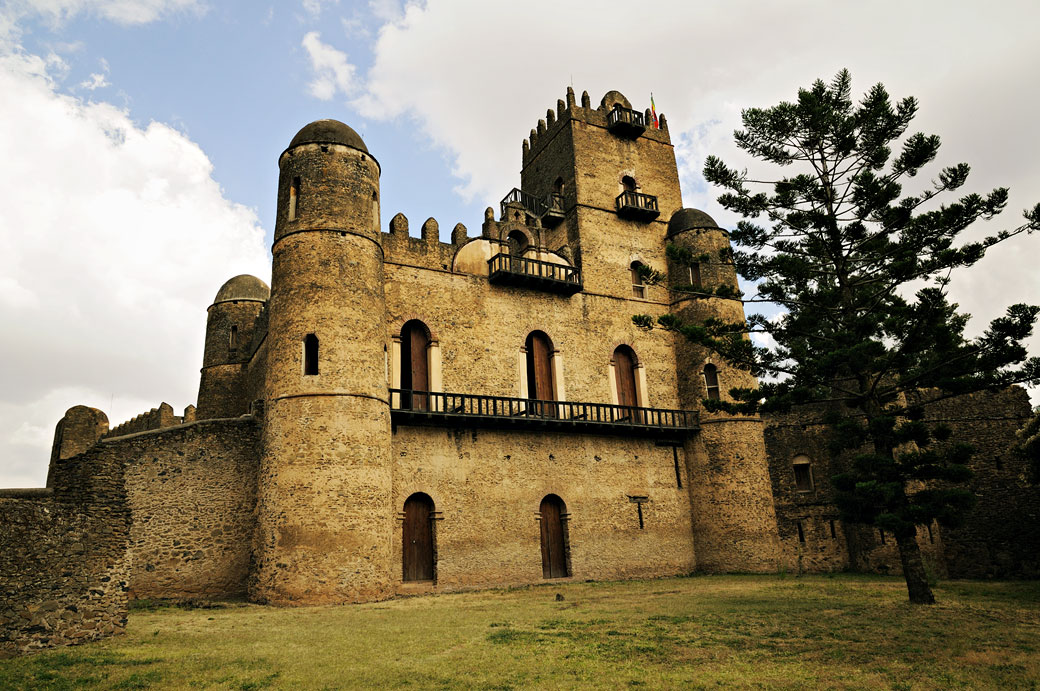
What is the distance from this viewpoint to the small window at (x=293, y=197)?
1864cm

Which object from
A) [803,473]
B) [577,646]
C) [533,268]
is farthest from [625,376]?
[577,646]

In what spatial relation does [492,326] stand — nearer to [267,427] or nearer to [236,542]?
[267,427]

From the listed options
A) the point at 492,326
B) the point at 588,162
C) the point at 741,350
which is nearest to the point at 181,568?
the point at 492,326

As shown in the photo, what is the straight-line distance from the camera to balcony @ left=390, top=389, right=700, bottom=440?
1886 centimetres

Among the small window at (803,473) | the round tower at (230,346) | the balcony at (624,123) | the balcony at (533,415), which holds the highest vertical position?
the balcony at (624,123)

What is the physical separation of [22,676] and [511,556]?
1285 cm

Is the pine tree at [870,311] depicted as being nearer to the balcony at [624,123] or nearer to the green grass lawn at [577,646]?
the green grass lawn at [577,646]

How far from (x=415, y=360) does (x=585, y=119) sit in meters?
12.4

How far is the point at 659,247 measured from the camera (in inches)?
1024

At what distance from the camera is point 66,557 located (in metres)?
9.93

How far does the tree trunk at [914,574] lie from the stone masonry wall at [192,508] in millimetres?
14834

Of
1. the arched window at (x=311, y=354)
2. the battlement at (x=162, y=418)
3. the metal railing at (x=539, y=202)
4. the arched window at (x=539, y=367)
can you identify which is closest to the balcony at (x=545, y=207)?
the metal railing at (x=539, y=202)

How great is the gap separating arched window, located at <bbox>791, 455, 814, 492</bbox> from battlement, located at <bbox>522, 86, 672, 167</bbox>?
13.5 metres

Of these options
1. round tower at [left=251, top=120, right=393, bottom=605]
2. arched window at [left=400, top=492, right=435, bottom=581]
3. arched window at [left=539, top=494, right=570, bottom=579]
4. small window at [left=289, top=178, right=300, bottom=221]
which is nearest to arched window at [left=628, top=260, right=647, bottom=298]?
arched window at [left=539, top=494, right=570, bottom=579]
